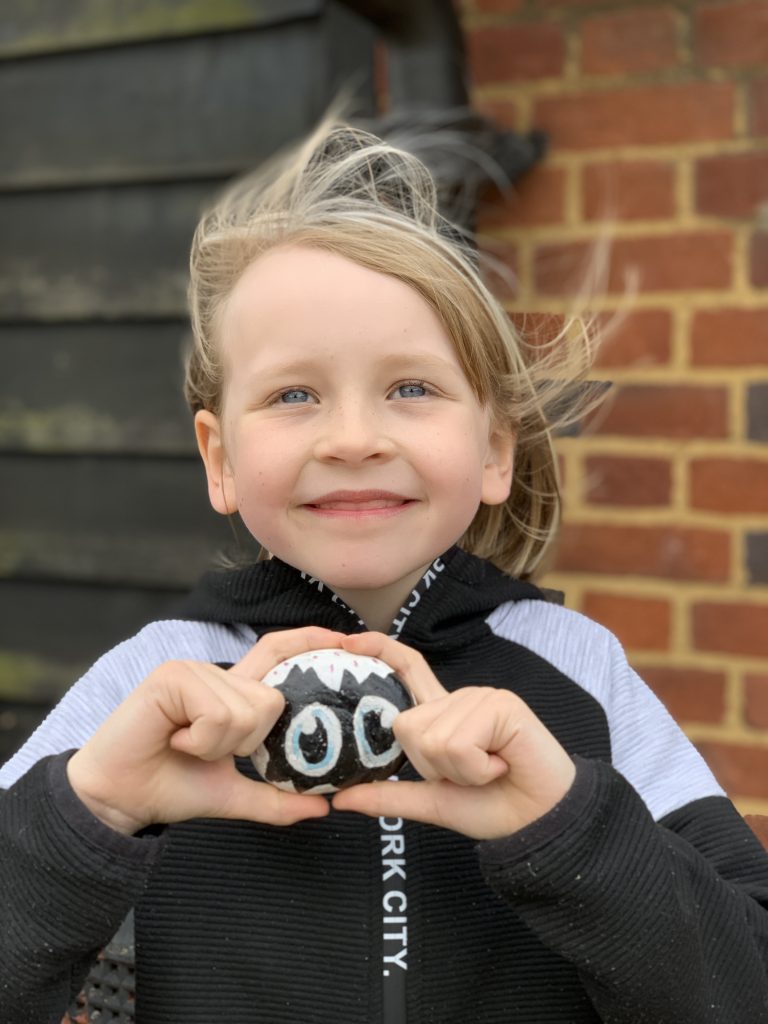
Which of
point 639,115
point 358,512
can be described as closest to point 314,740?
point 358,512

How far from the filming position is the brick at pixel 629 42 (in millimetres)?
2568

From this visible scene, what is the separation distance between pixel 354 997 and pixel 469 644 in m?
0.45

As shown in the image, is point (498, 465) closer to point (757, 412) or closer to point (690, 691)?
point (757, 412)

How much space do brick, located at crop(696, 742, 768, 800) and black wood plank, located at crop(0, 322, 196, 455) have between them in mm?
1376

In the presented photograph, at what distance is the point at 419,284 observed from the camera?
152cm

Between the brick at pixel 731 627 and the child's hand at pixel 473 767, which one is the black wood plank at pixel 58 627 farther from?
the child's hand at pixel 473 767

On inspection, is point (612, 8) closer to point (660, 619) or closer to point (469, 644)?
point (660, 619)

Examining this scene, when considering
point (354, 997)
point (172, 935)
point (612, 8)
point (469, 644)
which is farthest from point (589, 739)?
point (612, 8)

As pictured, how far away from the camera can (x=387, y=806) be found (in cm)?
132

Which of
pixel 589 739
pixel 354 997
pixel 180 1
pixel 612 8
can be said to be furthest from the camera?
pixel 180 1

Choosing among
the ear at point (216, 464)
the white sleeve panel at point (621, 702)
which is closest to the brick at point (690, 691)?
the white sleeve panel at point (621, 702)

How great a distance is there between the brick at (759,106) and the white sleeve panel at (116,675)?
62.3 inches

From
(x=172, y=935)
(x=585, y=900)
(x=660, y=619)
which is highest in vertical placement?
(x=585, y=900)

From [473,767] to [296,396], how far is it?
0.49 m
